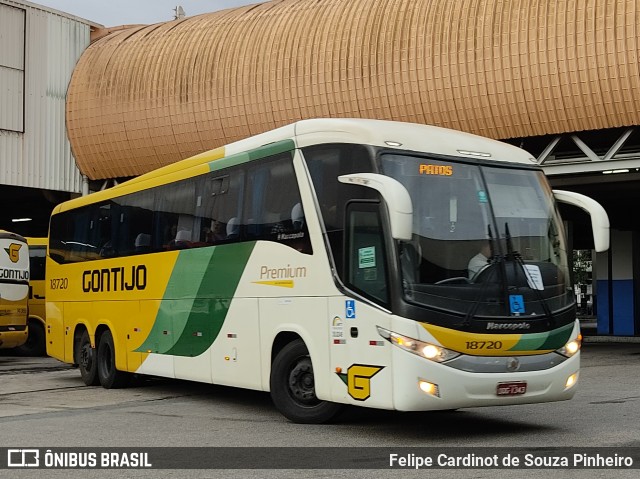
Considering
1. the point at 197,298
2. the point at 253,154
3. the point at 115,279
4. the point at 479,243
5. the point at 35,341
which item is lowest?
the point at 35,341

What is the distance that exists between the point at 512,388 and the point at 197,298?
4.94m

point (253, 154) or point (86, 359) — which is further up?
point (253, 154)

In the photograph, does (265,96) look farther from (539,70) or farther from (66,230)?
(66,230)

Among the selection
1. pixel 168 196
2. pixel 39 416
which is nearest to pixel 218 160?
pixel 168 196

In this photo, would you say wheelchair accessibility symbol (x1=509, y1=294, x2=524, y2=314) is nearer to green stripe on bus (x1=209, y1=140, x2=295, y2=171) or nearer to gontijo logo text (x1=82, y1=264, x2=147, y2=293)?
green stripe on bus (x1=209, y1=140, x2=295, y2=171)

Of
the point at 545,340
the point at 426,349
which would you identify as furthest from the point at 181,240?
the point at 545,340

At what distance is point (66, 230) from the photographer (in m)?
17.4

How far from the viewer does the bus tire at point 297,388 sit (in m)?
10.2

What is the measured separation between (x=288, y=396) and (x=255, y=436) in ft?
3.42

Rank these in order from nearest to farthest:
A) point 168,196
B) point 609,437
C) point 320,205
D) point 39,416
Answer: point 609,437 < point 320,205 < point 39,416 < point 168,196

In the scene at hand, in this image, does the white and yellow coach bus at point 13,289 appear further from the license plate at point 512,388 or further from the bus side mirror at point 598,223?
the license plate at point 512,388

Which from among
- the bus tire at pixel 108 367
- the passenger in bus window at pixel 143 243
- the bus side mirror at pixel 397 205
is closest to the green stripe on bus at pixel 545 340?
the bus side mirror at pixel 397 205

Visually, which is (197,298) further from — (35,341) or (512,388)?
(35,341)

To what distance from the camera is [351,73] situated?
88.0ft
